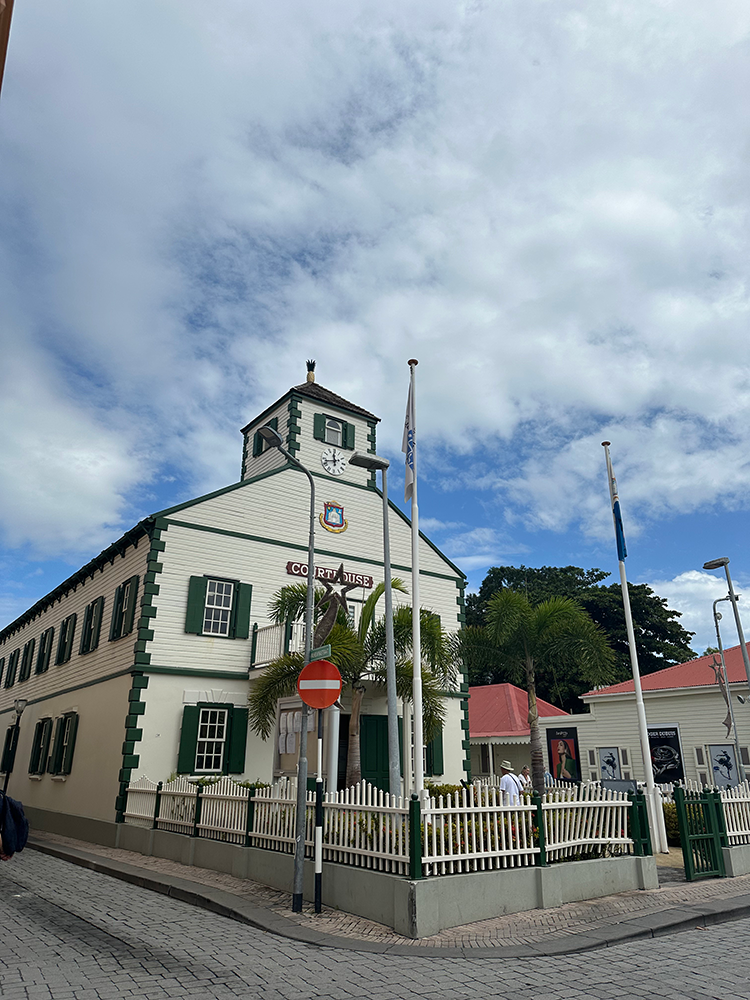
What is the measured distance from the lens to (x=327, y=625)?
11578mm

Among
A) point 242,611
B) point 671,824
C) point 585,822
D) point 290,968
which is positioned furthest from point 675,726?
point 290,968

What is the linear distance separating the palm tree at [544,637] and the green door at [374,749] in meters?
3.76

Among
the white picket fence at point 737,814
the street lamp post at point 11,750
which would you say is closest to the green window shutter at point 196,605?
the white picket fence at point 737,814

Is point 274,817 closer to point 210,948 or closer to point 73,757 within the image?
point 210,948

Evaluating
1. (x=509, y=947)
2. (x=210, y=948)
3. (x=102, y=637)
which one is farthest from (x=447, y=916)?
(x=102, y=637)

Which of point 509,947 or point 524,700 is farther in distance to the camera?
point 524,700

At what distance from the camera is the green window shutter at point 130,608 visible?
55.2 ft

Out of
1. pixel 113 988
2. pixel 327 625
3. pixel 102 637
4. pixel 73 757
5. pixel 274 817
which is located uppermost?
pixel 102 637

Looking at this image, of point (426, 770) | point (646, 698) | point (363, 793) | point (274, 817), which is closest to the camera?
point (363, 793)

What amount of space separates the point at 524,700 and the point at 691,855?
25.4m

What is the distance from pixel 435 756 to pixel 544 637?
422 cm

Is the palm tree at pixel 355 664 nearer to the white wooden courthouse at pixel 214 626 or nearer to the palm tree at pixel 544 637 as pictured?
the white wooden courthouse at pixel 214 626

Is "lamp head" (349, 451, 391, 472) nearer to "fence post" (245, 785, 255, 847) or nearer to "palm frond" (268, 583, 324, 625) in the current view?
"palm frond" (268, 583, 324, 625)

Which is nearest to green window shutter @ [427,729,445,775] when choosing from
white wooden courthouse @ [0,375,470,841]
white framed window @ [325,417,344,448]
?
white wooden courthouse @ [0,375,470,841]
